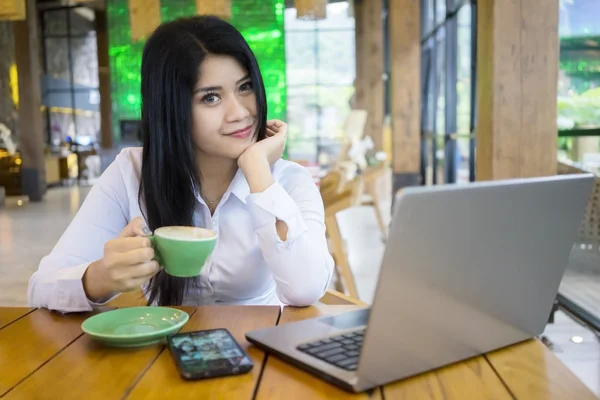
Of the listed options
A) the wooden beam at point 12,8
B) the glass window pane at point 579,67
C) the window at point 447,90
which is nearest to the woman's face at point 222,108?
the wooden beam at point 12,8

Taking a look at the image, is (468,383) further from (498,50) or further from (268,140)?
(498,50)

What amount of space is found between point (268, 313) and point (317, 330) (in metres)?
0.21

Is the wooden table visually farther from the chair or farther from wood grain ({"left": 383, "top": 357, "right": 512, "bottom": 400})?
the chair

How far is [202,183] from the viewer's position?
1609 millimetres

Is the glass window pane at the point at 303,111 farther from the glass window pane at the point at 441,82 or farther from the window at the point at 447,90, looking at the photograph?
the glass window pane at the point at 441,82

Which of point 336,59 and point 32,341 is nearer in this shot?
point 32,341

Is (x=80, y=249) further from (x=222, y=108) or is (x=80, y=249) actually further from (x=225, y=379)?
(x=225, y=379)

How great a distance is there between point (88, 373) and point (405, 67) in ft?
19.7

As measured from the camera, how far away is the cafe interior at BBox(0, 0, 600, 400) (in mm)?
833

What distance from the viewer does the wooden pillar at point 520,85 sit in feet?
7.52

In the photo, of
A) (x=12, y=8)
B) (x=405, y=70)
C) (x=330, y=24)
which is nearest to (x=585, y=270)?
(x=12, y=8)

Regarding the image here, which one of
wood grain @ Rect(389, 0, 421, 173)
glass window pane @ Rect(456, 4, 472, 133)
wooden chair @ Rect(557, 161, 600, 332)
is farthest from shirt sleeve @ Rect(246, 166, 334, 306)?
wood grain @ Rect(389, 0, 421, 173)

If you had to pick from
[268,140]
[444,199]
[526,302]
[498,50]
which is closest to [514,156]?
[498,50]

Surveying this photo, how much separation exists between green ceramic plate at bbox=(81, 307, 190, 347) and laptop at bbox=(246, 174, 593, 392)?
0.16 meters
